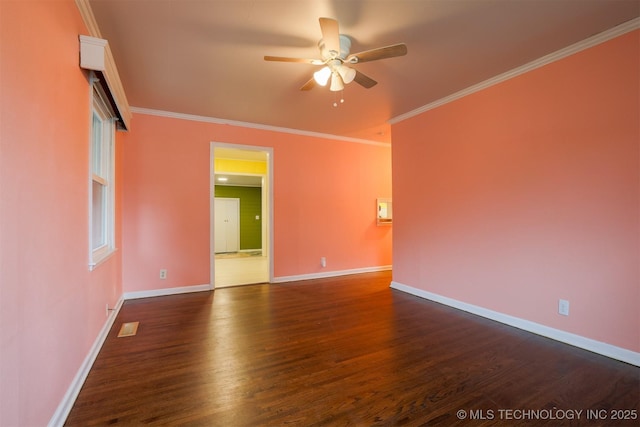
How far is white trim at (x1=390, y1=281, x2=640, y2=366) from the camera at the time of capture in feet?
7.30

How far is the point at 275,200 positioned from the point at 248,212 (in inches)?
183

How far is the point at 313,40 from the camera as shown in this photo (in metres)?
2.36

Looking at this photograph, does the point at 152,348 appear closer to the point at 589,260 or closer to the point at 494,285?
the point at 494,285

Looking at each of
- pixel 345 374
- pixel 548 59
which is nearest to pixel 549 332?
pixel 345 374

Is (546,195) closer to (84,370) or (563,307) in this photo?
(563,307)

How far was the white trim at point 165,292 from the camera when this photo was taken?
3.83 m

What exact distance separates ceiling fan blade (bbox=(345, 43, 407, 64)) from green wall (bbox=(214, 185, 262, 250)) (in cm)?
723

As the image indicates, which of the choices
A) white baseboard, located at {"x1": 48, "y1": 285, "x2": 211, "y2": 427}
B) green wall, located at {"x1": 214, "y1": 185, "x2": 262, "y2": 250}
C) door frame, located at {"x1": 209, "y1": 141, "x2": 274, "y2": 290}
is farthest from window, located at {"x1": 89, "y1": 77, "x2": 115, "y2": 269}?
green wall, located at {"x1": 214, "y1": 185, "x2": 262, "y2": 250}

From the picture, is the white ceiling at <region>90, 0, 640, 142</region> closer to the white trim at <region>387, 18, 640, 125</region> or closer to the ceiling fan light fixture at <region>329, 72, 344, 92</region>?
the white trim at <region>387, 18, 640, 125</region>

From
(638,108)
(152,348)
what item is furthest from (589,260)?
(152,348)

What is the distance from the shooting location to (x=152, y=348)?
2449 mm

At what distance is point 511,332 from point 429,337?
0.82 meters

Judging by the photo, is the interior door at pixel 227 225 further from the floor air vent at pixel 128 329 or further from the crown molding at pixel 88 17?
the crown molding at pixel 88 17

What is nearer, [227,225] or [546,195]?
[546,195]
